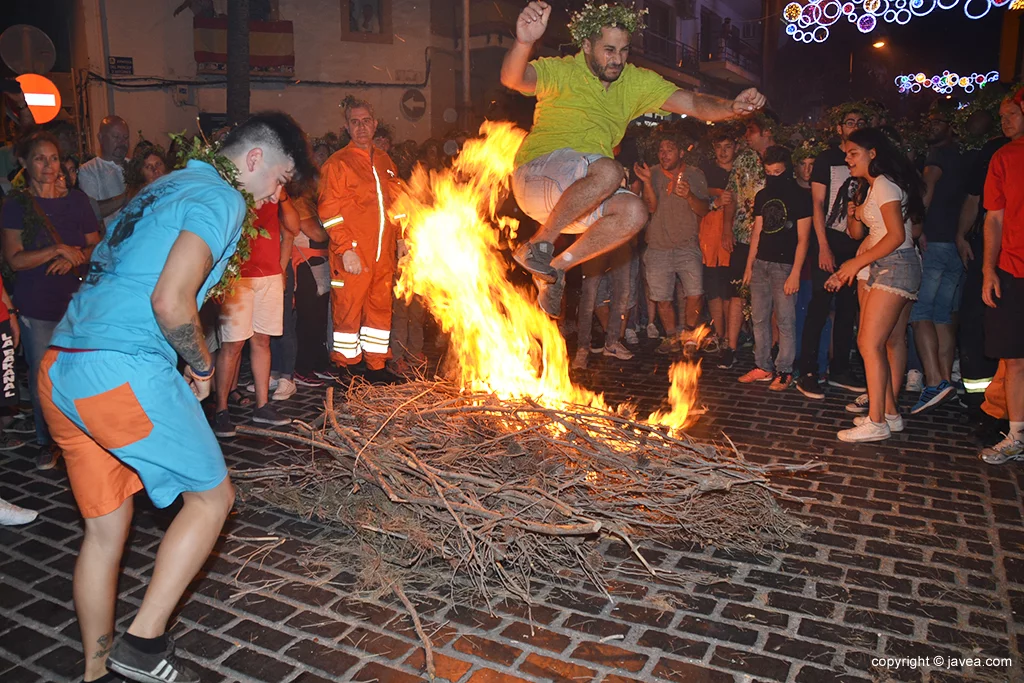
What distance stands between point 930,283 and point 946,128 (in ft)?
5.45

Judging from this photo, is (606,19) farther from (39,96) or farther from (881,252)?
(39,96)

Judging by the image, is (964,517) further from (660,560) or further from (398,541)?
(398,541)

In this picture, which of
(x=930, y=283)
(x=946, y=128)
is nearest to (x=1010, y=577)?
(x=930, y=283)

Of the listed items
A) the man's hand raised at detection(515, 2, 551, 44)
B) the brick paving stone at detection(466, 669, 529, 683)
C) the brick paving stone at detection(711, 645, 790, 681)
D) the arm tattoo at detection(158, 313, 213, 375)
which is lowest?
the brick paving stone at detection(466, 669, 529, 683)

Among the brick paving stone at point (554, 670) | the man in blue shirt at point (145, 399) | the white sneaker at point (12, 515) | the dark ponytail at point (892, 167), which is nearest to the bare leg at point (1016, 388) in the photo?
the dark ponytail at point (892, 167)

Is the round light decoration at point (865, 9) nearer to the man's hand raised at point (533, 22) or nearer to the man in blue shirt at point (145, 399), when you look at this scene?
the man's hand raised at point (533, 22)

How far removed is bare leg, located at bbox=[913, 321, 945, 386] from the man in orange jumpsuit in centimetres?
→ 553

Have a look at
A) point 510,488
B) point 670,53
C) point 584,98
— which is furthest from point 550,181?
point 670,53

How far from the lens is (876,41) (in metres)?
39.2

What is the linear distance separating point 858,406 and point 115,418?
22.3ft

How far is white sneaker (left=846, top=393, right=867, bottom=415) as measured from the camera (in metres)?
7.66

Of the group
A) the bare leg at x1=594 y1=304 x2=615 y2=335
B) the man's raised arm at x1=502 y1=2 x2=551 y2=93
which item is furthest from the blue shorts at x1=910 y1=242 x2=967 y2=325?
the man's raised arm at x1=502 y1=2 x2=551 y2=93

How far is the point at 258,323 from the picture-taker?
286 inches

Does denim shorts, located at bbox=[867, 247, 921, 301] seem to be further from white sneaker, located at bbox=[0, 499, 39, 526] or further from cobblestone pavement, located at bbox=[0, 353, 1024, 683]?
white sneaker, located at bbox=[0, 499, 39, 526]
